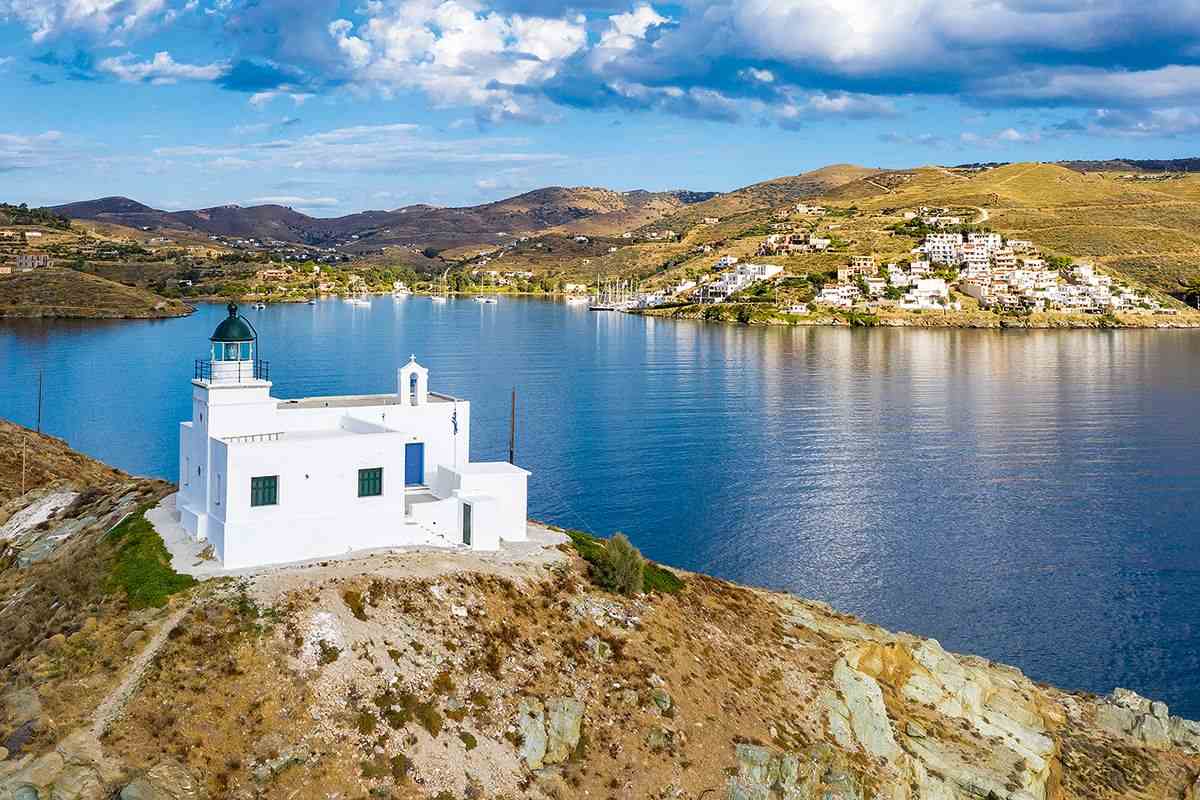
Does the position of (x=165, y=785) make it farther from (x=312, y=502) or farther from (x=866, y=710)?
(x=866, y=710)

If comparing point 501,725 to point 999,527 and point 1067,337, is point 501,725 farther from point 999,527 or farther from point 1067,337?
point 1067,337

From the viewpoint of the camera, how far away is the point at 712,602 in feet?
78.9

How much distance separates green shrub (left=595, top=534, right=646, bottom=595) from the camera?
72.2ft

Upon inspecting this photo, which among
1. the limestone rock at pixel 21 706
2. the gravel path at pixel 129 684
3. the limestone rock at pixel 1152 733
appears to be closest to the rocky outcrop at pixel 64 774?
the gravel path at pixel 129 684

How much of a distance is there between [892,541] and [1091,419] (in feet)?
108

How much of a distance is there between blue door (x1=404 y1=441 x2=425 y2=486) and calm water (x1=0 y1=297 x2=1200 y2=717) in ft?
44.6

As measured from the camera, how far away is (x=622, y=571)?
2205 cm

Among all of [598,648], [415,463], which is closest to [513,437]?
[415,463]

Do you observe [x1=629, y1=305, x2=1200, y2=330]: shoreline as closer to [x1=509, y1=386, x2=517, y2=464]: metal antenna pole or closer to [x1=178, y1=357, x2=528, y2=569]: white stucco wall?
[x1=509, y1=386, x2=517, y2=464]: metal antenna pole

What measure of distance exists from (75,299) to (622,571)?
140 metres

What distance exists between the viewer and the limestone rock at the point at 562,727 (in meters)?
17.4

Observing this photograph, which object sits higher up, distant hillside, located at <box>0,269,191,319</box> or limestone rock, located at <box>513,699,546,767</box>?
distant hillside, located at <box>0,269,191,319</box>

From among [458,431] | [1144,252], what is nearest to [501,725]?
[458,431]

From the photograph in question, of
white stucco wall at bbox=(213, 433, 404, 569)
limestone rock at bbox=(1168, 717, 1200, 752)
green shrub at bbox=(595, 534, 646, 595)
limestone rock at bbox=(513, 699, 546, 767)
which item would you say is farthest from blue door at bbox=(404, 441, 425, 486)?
limestone rock at bbox=(1168, 717, 1200, 752)
